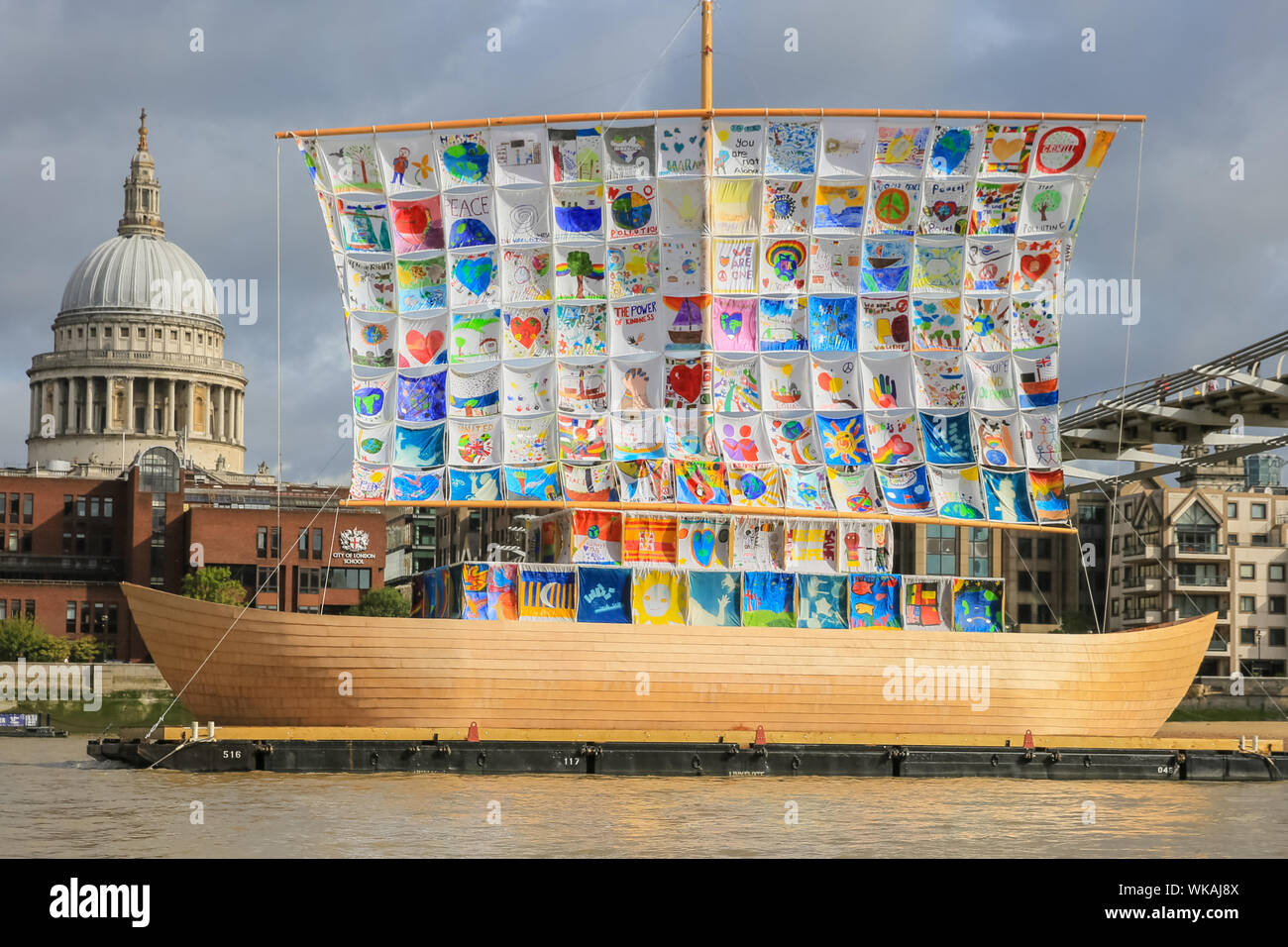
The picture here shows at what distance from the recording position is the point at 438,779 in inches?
1355

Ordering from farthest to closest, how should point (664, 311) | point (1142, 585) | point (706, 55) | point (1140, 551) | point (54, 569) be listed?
point (54, 569) < point (1140, 551) < point (1142, 585) < point (706, 55) < point (664, 311)

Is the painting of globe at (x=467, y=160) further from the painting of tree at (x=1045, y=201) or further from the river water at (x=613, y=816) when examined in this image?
the river water at (x=613, y=816)

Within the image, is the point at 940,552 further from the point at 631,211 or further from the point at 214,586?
the point at 631,211

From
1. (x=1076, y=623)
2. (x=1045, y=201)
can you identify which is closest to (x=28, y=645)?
(x=1076, y=623)

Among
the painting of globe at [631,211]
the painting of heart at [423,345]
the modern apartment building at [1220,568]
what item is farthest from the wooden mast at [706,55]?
the modern apartment building at [1220,568]

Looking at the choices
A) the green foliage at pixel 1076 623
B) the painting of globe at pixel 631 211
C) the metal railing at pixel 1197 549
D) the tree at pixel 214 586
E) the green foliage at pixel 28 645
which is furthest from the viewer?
the green foliage at pixel 1076 623

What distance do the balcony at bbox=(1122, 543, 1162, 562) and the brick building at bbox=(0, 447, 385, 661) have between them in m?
44.7

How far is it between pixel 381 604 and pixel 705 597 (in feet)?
165

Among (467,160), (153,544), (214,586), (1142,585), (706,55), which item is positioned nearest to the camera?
(467,160)

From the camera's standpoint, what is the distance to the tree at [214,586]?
291ft

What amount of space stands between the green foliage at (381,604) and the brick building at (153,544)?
3.79 m

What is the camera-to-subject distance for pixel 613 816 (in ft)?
91.6

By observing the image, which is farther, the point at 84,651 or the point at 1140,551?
the point at 1140,551
